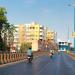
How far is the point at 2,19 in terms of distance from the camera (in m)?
→ 79.7

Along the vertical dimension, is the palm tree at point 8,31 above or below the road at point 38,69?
above

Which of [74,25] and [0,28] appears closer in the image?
[0,28]

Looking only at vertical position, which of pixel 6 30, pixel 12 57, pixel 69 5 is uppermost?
pixel 69 5

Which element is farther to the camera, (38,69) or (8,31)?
(8,31)

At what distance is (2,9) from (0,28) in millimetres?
4691

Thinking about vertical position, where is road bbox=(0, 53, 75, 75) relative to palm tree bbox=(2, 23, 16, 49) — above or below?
below

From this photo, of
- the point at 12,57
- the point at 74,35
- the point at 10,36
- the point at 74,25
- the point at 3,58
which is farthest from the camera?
the point at 74,25

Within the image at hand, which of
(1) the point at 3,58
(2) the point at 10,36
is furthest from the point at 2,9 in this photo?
(1) the point at 3,58

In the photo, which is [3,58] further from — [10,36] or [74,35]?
[74,35]

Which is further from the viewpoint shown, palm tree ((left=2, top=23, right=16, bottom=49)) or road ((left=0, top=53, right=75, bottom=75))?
palm tree ((left=2, top=23, right=16, bottom=49))

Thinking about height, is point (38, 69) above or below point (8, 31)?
below

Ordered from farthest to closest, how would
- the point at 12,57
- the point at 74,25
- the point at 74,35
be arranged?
1. the point at 74,25
2. the point at 74,35
3. the point at 12,57

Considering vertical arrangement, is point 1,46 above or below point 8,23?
below

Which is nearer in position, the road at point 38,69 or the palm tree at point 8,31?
the road at point 38,69
